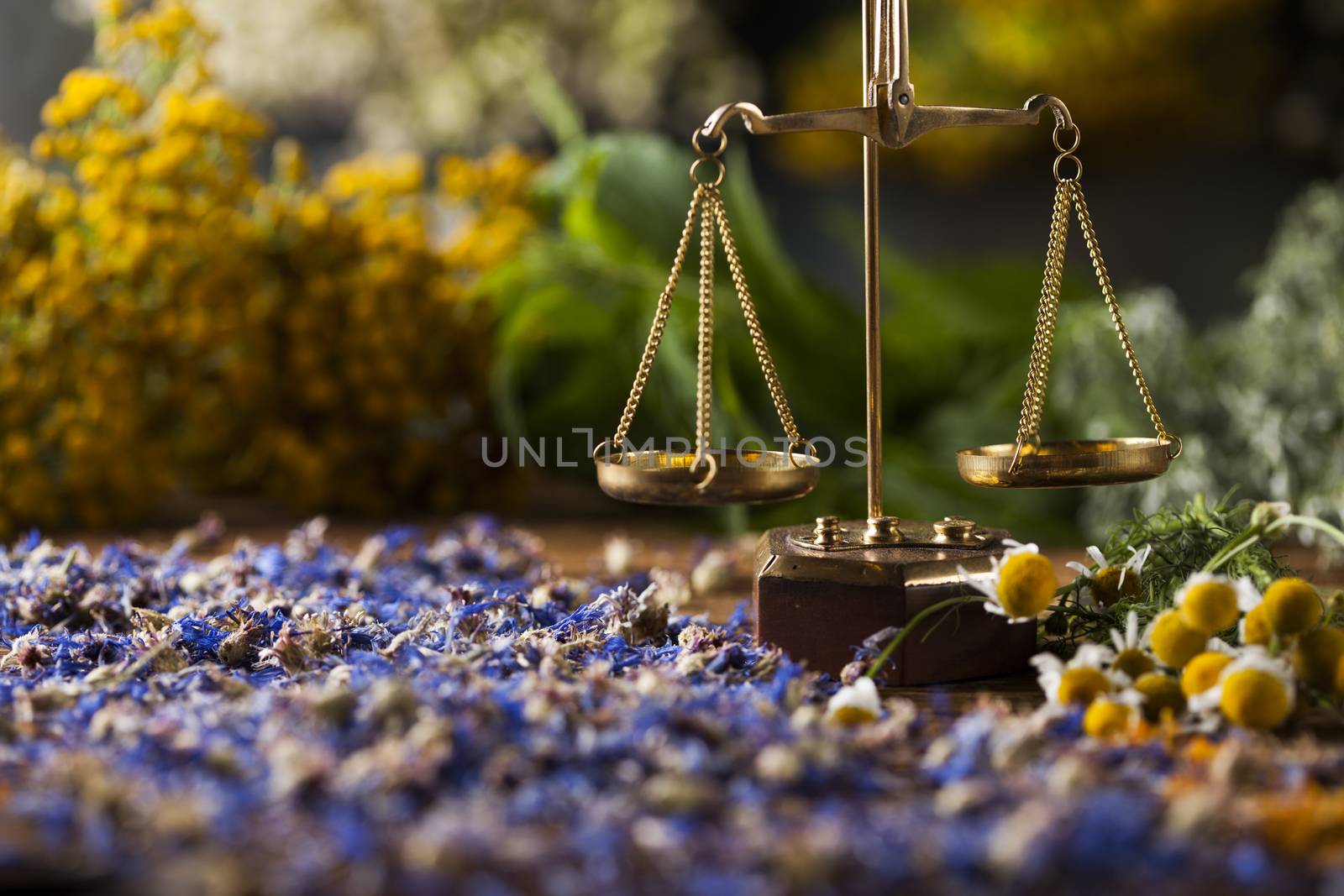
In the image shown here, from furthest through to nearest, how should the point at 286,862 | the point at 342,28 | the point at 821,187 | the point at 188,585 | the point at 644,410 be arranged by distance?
the point at 821,187, the point at 342,28, the point at 644,410, the point at 188,585, the point at 286,862

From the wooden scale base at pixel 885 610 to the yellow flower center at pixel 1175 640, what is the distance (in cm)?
→ 9

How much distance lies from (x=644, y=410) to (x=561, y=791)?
77 cm

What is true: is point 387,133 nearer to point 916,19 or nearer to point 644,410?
point 916,19

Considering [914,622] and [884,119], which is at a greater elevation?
[884,119]

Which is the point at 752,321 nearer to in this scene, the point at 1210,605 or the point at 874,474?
the point at 874,474

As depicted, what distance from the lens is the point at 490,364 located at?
3.92 ft

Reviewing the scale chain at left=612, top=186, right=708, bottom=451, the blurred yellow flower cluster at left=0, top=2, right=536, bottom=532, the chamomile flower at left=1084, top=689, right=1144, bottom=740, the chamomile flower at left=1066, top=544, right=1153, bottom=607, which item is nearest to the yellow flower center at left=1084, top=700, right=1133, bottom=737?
the chamomile flower at left=1084, top=689, right=1144, bottom=740

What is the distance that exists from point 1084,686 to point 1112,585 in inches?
4.4

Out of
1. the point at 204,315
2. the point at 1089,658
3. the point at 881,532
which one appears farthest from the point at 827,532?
the point at 204,315

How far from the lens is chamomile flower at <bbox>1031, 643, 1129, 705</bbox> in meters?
0.53

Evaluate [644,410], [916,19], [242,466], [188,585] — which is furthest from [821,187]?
[188,585]

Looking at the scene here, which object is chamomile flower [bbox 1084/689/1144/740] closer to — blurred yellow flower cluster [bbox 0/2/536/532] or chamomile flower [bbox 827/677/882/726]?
chamomile flower [bbox 827/677/882/726]

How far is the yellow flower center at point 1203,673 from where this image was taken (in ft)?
1.65

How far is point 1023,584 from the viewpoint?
56 cm
